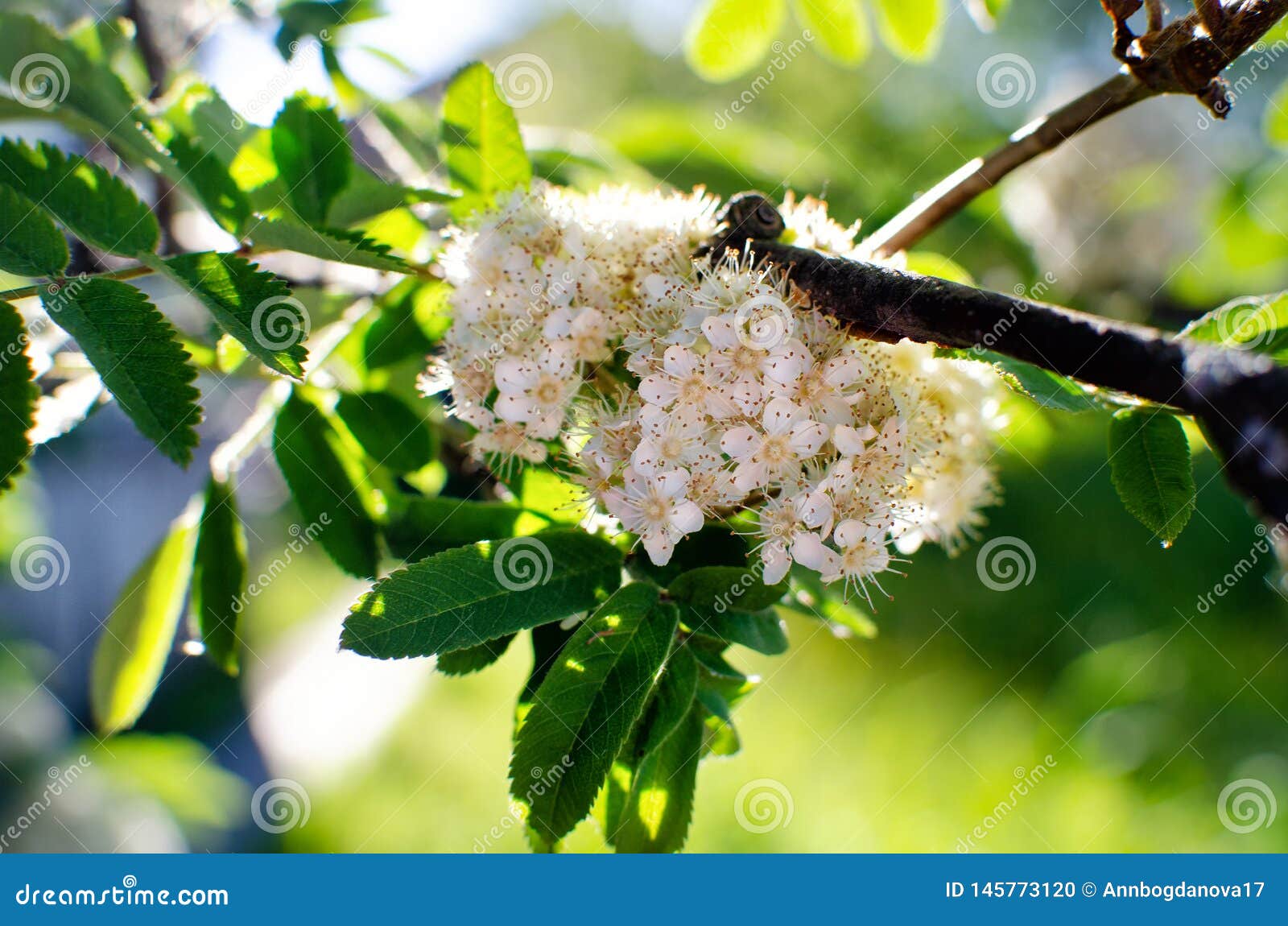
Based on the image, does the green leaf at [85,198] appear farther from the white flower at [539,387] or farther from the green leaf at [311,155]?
the white flower at [539,387]

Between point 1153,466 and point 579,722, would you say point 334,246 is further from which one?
point 1153,466

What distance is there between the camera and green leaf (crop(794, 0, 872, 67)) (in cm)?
183

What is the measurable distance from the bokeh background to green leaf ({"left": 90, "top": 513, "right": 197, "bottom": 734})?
0.82ft

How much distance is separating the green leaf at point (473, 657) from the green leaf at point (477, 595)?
0.24ft

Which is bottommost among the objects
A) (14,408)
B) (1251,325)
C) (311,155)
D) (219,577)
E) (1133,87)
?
(219,577)

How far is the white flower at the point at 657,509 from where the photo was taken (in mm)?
1014

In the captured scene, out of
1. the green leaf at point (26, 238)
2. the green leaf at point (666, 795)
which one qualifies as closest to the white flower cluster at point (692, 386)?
the green leaf at point (666, 795)

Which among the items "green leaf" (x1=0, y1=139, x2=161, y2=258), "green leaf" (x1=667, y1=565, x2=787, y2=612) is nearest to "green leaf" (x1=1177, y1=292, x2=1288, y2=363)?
"green leaf" (x1=667, y1=565, x2=787, y2=612)

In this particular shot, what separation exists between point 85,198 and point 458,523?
0.60 meters

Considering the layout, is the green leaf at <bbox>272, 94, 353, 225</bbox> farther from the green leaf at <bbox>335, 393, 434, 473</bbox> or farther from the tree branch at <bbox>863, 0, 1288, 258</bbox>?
the tree branch at <bbox>863, 0, 1288, 258</bbox>

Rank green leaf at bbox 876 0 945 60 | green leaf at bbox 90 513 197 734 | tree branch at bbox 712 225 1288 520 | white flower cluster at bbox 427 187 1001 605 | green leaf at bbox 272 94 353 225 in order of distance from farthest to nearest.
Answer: green leaf at bbox 876 0 945 60 → green leaf at bbox 90 513 197 734 → green leaf at bbox 272 94 353 225 → white flower cluster at bbox 427 187 1001 605 → tree branch at bbox 712 225 1288 520

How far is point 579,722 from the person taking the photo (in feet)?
3.18

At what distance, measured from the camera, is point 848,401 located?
3.40 ft

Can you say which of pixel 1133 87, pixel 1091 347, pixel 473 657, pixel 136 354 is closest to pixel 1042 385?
pixel 1091 347
